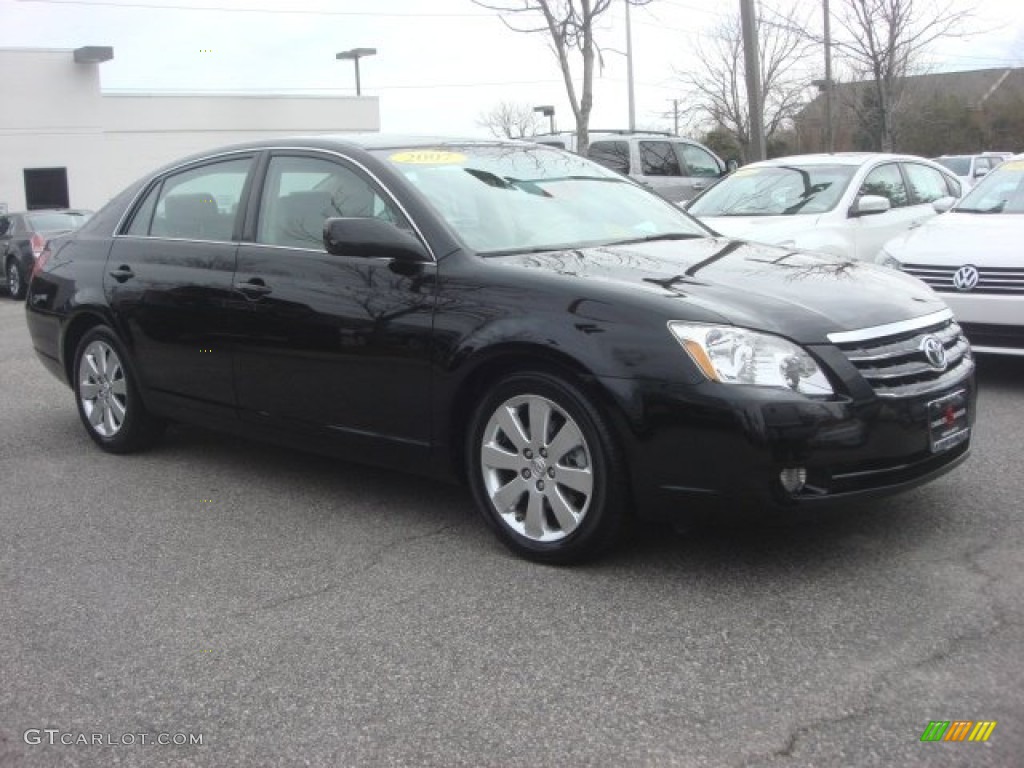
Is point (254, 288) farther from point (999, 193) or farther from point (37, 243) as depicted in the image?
point (37, 243)

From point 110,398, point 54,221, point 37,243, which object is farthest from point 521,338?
point 54,221

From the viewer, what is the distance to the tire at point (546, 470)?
12.4ft

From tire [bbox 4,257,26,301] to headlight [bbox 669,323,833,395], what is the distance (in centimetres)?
1599

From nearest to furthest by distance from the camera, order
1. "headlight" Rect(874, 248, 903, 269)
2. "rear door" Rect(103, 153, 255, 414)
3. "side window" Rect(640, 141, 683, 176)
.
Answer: "rear door" Rect(103, 153, 255, 414)
"headlight" Rect(874, 248, 903, 269)
"side window" Rect(640, 141, 683, 176)

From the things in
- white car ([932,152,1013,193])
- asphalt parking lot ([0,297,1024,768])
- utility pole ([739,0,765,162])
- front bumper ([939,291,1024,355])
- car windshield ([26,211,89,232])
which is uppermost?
utility pole ([739,0,765,162])

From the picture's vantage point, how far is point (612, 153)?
15.8 metres

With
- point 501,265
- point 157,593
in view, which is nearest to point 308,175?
point 501,265

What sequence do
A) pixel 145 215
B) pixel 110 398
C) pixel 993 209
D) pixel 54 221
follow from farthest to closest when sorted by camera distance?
pixel 54 221 < pixel 993 209 < pixel 110 398 < pixel 145 215

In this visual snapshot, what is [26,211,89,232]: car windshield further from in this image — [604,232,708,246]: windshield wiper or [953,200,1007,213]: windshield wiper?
Result: [604,232,708,246]: windshield wiper

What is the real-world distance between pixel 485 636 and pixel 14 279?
16229 mm

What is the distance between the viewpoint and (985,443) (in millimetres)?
5422

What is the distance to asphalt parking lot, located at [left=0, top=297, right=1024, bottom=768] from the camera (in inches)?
112

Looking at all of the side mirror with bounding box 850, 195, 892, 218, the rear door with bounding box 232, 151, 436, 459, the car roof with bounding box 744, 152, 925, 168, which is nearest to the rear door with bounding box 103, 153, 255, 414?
the rear door with bounding box 232, 151, 436, 459

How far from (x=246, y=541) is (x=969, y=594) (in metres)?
2.73
